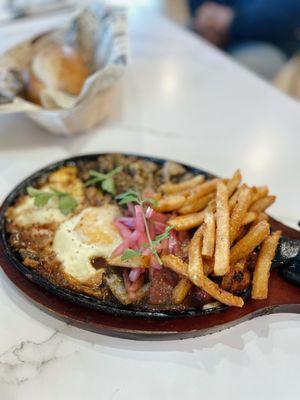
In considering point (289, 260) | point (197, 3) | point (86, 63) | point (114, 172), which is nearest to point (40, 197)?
point (114, 172)

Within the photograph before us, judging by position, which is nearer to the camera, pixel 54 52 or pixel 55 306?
pixel 55 306

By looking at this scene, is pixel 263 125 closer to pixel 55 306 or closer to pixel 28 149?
pixel 28 149

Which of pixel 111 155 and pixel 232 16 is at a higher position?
pixel 232 16

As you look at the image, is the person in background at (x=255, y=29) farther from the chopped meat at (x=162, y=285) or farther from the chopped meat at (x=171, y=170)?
the chopped meat at (x=162, y=285)

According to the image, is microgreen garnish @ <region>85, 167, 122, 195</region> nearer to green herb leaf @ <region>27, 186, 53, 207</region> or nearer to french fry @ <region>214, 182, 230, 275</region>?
green herb leaf @ <region>27, 186, 53, 207</region>

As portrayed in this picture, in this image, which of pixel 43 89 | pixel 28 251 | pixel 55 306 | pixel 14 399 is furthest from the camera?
pixel 43 89

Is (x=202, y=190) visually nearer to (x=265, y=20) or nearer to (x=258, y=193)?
(x=258, y=193)

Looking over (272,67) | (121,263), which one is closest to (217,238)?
(121,263)

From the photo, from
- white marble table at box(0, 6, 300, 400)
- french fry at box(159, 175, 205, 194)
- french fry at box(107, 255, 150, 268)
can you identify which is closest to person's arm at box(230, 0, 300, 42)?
white marble table at box(0, 6, 300, 400)

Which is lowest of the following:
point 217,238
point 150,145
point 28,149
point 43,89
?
point 28,149
